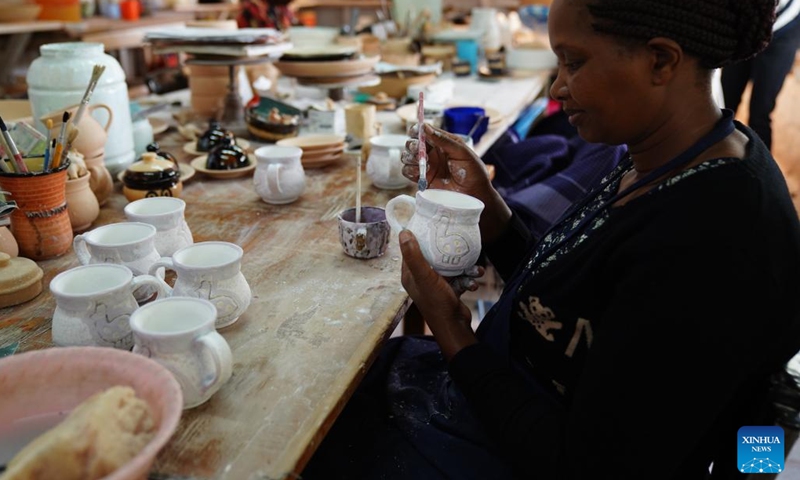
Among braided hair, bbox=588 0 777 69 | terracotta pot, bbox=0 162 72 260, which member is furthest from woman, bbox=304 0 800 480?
terracotta pot, bbox=0 162 72 260

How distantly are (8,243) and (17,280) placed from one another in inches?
5.3

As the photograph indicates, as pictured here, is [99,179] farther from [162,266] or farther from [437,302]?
[437,302]

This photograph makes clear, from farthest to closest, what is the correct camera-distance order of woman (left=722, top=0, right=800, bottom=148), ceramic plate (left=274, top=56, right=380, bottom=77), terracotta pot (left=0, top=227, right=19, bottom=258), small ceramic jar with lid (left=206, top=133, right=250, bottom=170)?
woman (left=722, top=0, right=800, bottom=148)
ceramic plate (left=274, top=56, right=380, bottom=77)
small ceramic jar with lid (left=206, top=133, right=250, bottom=170)
terracotta pot (left=0, top=227, right=19, bottom=258)

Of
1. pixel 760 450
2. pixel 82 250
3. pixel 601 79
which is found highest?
pixel 601 79

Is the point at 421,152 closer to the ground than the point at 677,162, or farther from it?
closer to the ground

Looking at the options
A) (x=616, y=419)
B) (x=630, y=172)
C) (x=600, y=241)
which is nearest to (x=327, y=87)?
(x=630, y=172)

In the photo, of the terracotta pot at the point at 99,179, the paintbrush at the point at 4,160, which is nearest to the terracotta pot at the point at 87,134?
the terracotta pot at the point at 99,179

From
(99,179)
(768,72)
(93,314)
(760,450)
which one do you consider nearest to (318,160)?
(99,179)

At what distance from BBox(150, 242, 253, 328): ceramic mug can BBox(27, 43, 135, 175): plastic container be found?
81cm

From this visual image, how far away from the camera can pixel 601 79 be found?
92 cm

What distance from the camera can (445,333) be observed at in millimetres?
1071

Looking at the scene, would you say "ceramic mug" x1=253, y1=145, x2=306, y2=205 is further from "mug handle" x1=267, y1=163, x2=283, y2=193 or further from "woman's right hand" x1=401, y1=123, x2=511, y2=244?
"woman's right hand" x1=401, y1=123, x2=511, y2=244

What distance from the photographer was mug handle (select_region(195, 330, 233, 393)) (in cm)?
80

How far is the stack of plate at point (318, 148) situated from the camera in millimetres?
1877
